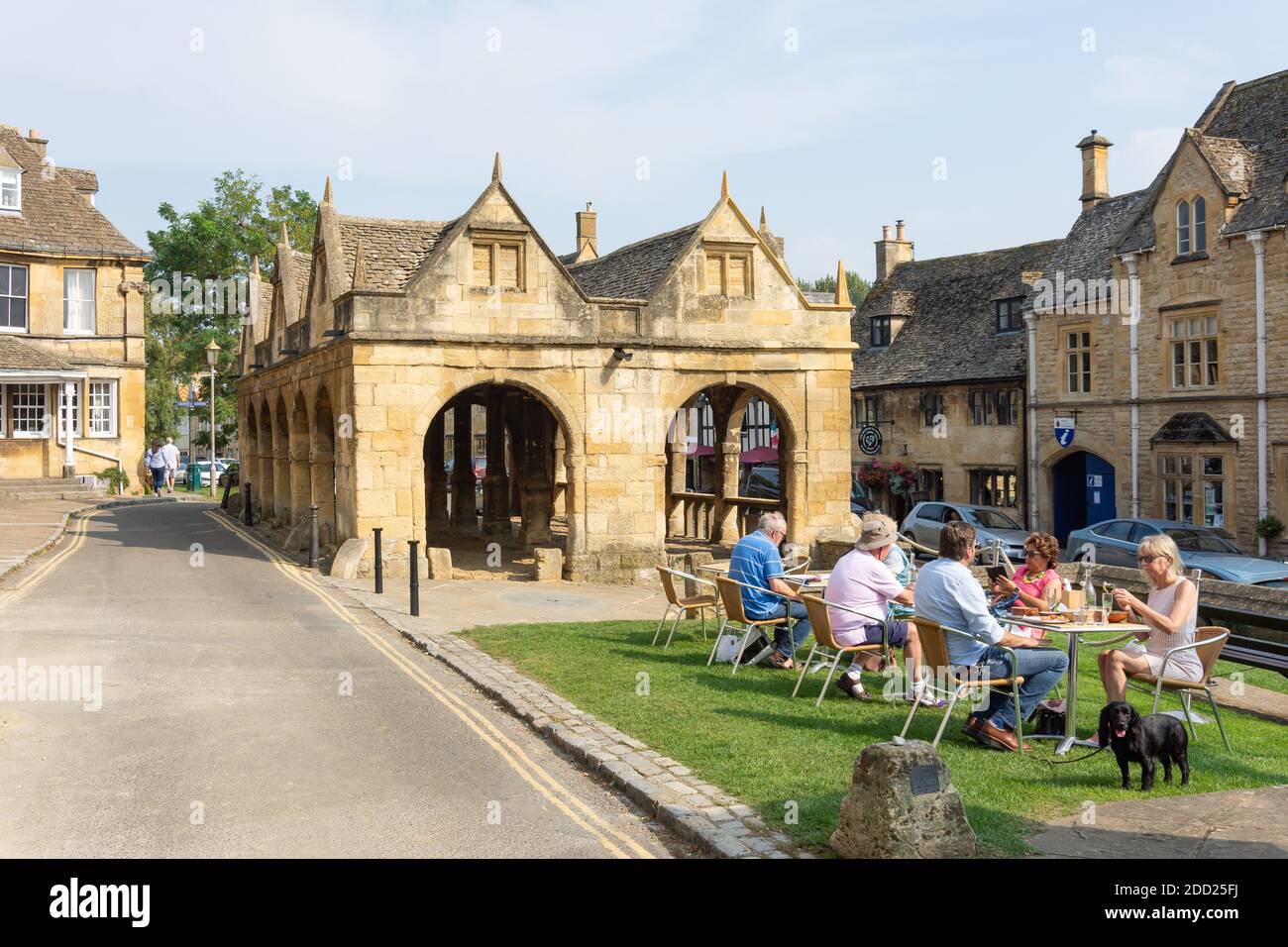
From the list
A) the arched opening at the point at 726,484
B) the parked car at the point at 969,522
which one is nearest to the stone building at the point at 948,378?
the arched opening at the point at 726,484

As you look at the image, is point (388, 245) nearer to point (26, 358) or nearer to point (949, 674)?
point (26, 358)

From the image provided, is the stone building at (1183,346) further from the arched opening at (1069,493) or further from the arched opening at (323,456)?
the arched opening at (323,456)

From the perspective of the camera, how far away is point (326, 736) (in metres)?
9.31

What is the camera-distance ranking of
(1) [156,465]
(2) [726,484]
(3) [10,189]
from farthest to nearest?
(1) [156,465] → (3) [10,189] → (2) [726,484]

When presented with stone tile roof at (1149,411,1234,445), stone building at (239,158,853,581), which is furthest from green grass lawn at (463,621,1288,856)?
stone tile roof at (1149,411,1234,445)

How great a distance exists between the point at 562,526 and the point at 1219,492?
16.7 meters

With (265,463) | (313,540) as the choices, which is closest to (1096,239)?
(265,463)

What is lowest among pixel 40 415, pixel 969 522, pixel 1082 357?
pixel 969 522

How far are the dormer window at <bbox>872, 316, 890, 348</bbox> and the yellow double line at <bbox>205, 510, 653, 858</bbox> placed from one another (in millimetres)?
Result: 32390

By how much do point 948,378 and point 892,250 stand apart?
36.4ft

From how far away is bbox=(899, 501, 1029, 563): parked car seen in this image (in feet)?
87.2

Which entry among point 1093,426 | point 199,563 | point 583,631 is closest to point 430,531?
point 199,563

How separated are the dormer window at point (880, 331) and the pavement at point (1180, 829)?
38796mm

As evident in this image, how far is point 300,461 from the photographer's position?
26.8 m
